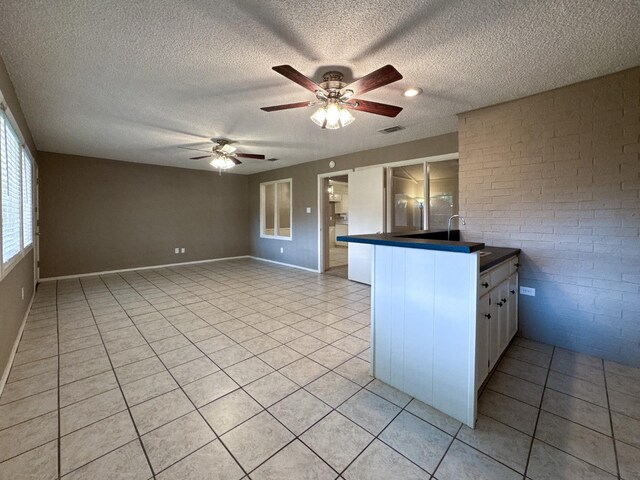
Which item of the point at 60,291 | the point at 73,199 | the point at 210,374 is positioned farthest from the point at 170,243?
the point at 210,374

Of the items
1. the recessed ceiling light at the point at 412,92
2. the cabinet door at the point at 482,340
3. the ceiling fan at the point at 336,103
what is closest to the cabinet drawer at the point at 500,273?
the cabinet door at the point at 482,340

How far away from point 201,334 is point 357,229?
3195 mm

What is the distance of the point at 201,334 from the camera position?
3.02 m

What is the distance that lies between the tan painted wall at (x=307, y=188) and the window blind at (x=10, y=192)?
411 centimetres

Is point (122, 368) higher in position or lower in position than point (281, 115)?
lower

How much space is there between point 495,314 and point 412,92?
2145 mm

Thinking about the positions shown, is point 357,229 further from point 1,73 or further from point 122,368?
point 1,73

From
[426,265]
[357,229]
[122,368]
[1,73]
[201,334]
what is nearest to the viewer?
[426,265]

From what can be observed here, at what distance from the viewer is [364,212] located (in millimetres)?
5105

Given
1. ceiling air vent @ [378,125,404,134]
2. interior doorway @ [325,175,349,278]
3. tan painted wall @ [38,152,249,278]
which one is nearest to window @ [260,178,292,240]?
tan painted wall @ [38,152,249,278]

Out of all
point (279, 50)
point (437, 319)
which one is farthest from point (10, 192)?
point (437, 319)

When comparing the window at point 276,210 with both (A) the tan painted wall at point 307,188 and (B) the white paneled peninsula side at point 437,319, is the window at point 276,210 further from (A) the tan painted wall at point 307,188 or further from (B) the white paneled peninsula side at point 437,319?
(B) the white paneled peninsula side at point 437,319

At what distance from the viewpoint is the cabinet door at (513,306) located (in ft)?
8.67

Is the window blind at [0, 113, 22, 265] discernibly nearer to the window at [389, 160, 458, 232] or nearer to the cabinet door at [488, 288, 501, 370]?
the cabinet door at [488, 288, 501, 370]
